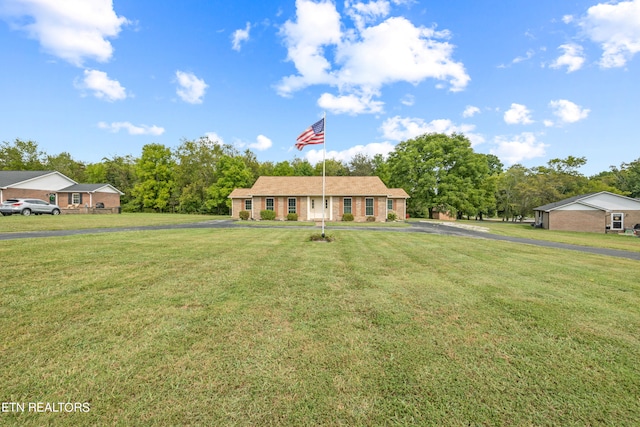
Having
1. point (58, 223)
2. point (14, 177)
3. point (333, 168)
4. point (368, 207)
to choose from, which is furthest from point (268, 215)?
point (14, 177)

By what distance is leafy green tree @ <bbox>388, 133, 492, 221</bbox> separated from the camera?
34031 mm

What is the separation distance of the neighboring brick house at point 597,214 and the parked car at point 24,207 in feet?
151

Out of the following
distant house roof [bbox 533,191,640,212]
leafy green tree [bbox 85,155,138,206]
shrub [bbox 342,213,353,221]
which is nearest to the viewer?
distant house roof [bbox 533,191,640,212]

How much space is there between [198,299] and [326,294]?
83.6 inches

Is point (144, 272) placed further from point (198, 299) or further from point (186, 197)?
point (186, 197)

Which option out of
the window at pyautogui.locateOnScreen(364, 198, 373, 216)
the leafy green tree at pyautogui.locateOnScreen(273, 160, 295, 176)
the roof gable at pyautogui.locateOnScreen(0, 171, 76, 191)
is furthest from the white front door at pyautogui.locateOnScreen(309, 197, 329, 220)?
the roof gable at pyautogui.locateOnScreen(0, 171, 76, 191)

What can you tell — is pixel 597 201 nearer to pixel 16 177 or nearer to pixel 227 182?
pixel 227 182

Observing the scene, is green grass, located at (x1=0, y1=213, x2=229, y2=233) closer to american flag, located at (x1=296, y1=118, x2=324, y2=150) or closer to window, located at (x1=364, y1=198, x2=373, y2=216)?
american flag, located at (x1=296, y1=118, x2=324, y2=150)

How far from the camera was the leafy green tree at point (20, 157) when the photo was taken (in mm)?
43688

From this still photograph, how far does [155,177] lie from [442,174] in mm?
42334

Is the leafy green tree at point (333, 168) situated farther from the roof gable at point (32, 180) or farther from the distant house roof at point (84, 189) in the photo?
the roof gable at point (32, 180)

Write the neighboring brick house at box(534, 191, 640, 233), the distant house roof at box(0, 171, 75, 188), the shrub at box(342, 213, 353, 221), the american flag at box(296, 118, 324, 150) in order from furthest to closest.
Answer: the distant house roof at box(0, 171, 75, 188) → the shrub at box(342, 213, 353, 221) → the neighboring brick house at box(534, 191, 640, 233) → the american flag at box(296, 118, 324, 150)

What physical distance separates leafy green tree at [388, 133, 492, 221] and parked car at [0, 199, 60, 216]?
38.3m

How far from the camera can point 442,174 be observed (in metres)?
34.6
